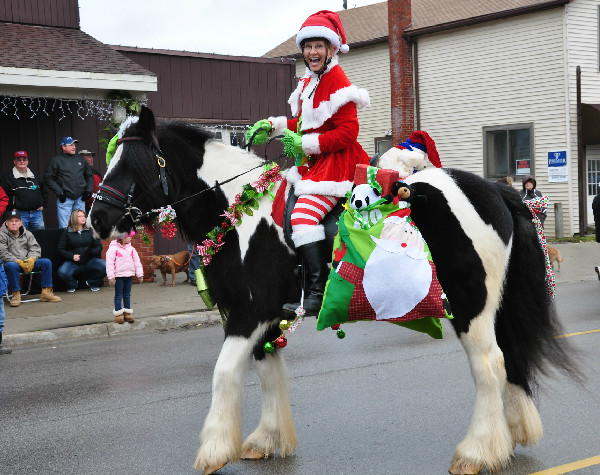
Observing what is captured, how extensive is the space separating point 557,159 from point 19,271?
16.2m

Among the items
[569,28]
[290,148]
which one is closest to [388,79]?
[569,28]

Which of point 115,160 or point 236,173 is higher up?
point 115,160

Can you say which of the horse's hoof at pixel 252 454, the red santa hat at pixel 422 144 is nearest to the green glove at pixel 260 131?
the red santa hat at pixel 422 144

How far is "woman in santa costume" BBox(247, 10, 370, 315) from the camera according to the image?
486cm

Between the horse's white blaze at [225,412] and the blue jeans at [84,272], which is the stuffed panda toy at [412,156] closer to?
the horse's white blaze at [225,412]

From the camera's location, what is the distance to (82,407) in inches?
256

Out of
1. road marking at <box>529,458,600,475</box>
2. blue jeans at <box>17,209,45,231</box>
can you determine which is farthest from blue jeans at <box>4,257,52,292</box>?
road marking at <box>529,458,600,475</box>

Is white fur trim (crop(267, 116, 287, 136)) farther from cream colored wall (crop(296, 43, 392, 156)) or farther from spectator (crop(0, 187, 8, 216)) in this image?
cream colored wall (crop(296, 43, 392, 156))

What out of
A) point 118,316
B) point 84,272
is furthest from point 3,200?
point 118,316

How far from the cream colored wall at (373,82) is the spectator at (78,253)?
15.7 metres

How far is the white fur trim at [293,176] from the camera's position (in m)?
5.14

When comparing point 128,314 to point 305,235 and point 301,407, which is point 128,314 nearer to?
point 301,407

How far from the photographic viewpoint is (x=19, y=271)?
476 inches

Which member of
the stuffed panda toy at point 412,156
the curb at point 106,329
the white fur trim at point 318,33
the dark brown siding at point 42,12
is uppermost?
the dark brown siding at point 42,12
